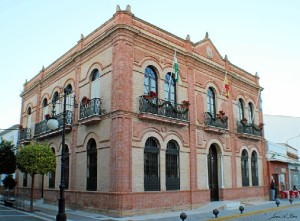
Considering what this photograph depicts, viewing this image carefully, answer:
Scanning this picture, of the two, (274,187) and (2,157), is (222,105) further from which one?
(2,157)

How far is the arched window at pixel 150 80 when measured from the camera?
17.0 metres

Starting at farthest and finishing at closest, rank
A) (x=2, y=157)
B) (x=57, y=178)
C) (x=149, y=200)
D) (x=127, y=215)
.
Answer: (x=2, y=157) → (x=57, y=178) → (x=149, y=200) → (x=127, y=215)

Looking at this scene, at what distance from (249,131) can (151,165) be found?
1036cm

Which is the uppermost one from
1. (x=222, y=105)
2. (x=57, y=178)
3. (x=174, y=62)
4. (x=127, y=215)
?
(x=174, y=62)

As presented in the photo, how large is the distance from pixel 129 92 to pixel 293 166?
21.8 meters

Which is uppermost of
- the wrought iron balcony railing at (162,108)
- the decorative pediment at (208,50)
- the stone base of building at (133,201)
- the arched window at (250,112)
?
the decorative pediment at (208,50)

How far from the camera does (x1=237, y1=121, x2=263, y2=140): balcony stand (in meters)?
22.6

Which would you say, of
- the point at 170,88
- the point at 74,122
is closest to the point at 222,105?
the point at 170,88

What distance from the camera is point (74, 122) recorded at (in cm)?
1861

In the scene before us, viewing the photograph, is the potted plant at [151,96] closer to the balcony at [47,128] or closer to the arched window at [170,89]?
the arched window at [170,89]

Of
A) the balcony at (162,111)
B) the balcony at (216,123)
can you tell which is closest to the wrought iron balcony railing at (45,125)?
the balcony at (162,111)

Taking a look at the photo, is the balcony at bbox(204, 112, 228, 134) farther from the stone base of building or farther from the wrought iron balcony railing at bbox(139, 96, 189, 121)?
the stone base of building

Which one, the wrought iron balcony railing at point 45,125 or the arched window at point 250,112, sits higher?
the arched window at point 250,112

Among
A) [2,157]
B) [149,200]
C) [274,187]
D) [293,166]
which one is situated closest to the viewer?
[149,200]
